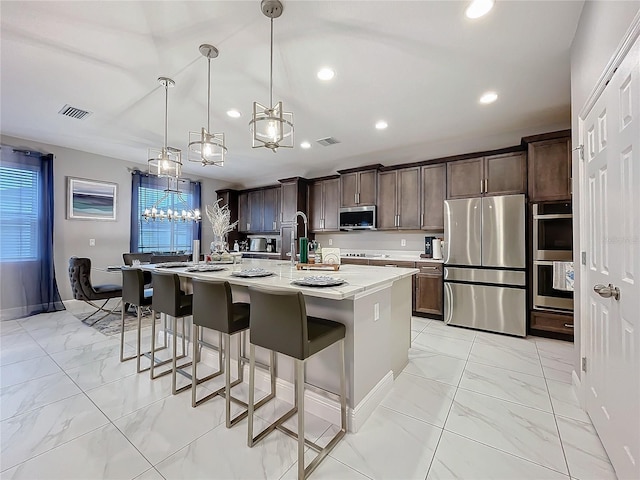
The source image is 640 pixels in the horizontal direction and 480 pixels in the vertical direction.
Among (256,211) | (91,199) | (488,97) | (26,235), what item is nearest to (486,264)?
(488,97)

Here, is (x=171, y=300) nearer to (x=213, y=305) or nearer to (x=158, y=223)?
(x=213, y=305)

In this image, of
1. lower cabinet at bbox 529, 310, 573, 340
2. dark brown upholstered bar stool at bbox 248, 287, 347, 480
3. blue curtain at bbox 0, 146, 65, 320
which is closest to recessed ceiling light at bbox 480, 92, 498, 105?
lower cabinet at bbox 529, 310, 573, 340

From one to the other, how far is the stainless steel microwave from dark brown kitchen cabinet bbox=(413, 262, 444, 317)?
3.74 ft

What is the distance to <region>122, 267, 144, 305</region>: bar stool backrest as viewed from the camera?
101 inches

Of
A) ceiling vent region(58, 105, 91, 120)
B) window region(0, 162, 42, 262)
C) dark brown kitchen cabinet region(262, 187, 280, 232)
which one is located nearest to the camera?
ceiling vent region(58, 105, 91, 120)

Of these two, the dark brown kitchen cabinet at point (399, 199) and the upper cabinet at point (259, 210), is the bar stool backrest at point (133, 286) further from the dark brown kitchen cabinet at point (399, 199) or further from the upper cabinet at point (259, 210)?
the upper cabinet at point (259, 210)

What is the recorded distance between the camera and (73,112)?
343 cm

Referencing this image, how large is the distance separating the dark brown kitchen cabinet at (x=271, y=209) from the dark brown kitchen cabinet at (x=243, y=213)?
61 cm

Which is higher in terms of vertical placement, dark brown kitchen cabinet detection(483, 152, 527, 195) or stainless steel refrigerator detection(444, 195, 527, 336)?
dark brown kitchen cabinet detection(483, 152, 527, 195)

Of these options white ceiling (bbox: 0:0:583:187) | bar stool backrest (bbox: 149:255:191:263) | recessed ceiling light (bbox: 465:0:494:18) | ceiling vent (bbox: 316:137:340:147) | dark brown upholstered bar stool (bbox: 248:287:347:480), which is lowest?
dark brown upholstered bar stool (bbox: 248:287:347:480)

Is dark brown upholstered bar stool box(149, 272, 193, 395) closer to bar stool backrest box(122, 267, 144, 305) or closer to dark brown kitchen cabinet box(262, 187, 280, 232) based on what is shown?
bar stool backrest box(122, 267, 144, 305)

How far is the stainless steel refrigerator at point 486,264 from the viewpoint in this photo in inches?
136

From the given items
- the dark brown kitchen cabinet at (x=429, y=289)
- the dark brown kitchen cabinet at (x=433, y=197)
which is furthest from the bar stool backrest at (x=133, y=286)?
the dark brown kitchen cabinet at (x=433, y=197)

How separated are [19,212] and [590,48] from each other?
694 centimetres
